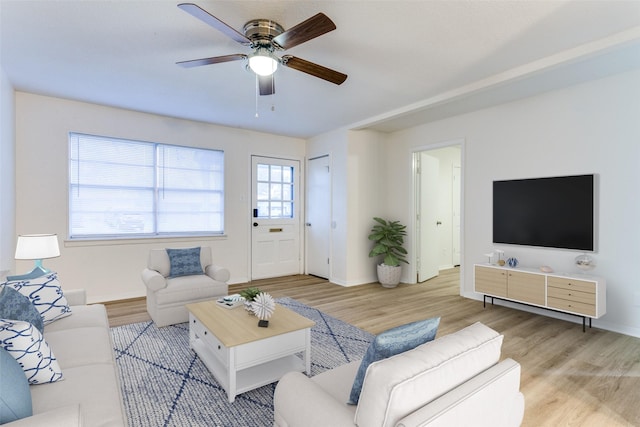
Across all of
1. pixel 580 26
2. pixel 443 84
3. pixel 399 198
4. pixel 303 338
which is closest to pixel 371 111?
pixel 443 84

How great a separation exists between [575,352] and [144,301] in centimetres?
479

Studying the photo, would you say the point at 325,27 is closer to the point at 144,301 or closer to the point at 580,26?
the point at 580,26

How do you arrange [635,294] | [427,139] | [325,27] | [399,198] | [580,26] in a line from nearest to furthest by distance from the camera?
[325,27] < [580,26] < [635,294] < [427,139] < [399,198]

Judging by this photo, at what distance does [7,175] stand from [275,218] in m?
3.51

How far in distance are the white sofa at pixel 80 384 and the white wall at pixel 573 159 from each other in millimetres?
4238

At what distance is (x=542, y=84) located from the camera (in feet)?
11.1

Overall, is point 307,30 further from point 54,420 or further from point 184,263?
point 184,263

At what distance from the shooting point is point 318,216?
5715 mm

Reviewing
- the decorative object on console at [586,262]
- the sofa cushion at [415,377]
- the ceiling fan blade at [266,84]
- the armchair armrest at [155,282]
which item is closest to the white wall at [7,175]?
the armchair armrest at [155,282]

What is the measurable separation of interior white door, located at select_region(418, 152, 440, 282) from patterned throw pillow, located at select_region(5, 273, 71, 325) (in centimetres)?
465

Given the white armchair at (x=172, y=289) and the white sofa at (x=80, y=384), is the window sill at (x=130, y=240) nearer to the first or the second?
the white armchair at (x=172, y=289)

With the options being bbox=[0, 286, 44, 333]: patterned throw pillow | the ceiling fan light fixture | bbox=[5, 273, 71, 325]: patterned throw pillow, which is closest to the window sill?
bbox=[5, 273, 71, 325]: patterned throw pillow

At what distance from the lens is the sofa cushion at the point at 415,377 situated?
0.96m

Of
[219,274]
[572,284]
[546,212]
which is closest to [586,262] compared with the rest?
[572,284]
